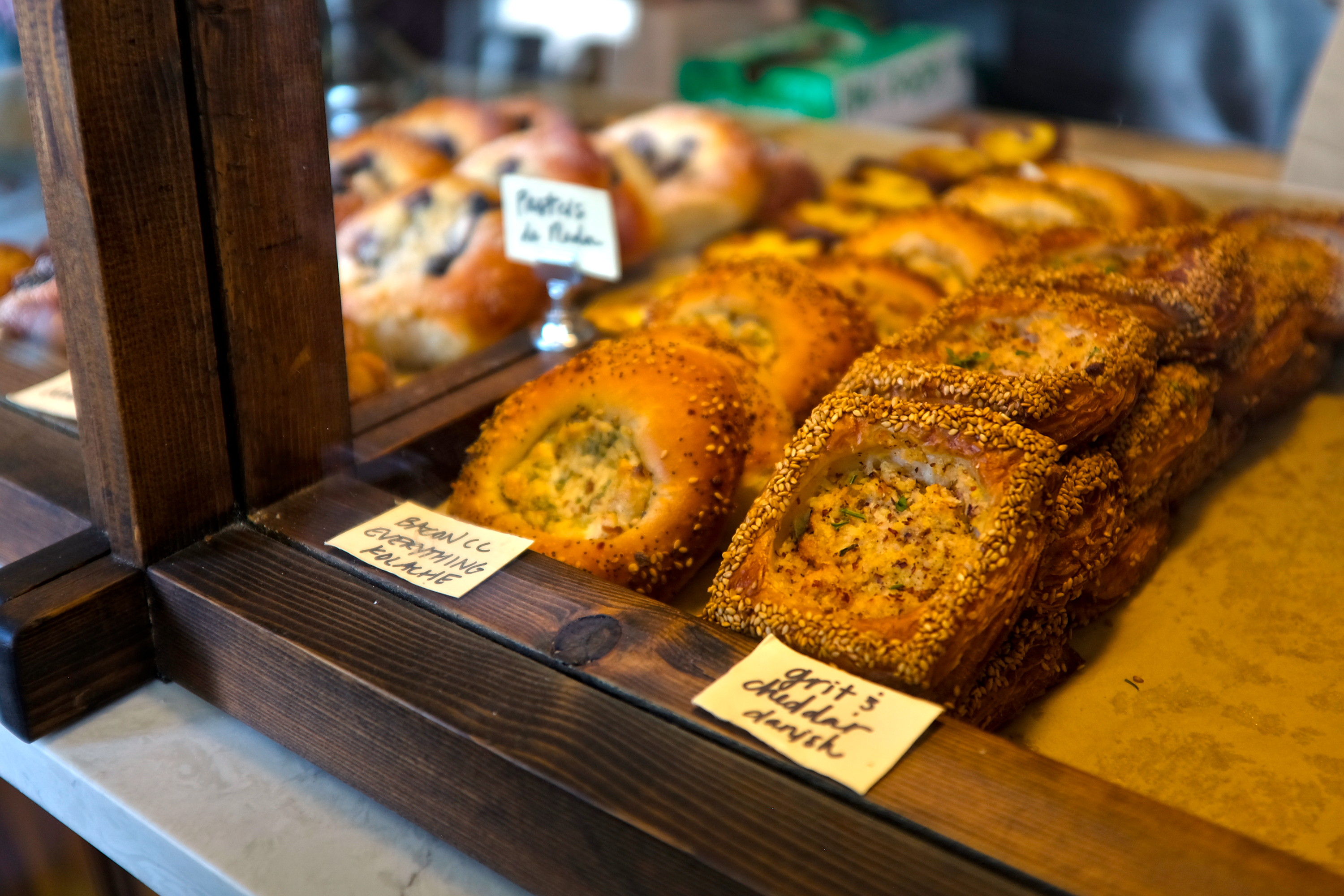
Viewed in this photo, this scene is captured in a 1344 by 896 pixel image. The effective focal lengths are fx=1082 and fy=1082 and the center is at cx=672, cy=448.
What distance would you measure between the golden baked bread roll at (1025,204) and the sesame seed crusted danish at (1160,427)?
60 centimetres

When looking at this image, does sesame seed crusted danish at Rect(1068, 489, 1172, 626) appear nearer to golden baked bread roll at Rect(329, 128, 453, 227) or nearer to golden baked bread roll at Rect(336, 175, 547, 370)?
golden baked bread roll at Rect(336, 175, 547, 370)

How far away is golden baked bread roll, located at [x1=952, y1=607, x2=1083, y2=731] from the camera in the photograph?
117cm

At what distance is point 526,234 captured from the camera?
1877 mm

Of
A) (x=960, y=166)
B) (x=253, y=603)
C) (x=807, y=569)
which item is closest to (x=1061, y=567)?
(x=807, y=569)

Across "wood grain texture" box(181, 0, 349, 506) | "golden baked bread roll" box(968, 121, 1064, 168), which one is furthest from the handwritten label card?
"golden baked bread roll" box(968, 121, 1064, 168)

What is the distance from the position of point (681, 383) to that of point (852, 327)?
0.44 meters

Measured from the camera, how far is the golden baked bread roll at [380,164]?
8.11 feet

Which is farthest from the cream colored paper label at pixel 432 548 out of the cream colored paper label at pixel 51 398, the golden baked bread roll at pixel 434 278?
the golden baked bread roll at pixel 434 278

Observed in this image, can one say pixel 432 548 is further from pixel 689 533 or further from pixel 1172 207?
pixel 1172 207

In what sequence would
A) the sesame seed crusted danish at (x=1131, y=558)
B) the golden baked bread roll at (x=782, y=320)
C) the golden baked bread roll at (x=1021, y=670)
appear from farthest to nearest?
1. the golden baked bread roll at (x=782, y=320)
2. the sesame seed crusted danish at (x=1131, y=558)
3. the golden baked bread roll at (x=1021, y=670)

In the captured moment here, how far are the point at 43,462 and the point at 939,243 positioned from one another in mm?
1548

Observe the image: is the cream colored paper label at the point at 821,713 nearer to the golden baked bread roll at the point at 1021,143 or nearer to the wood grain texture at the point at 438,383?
the wood grain texture at the point at 438,383

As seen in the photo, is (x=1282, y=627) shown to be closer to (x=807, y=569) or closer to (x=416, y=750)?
(x=807, y=569)

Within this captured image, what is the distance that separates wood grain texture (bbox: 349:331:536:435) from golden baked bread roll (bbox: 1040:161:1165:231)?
1.17 metres
